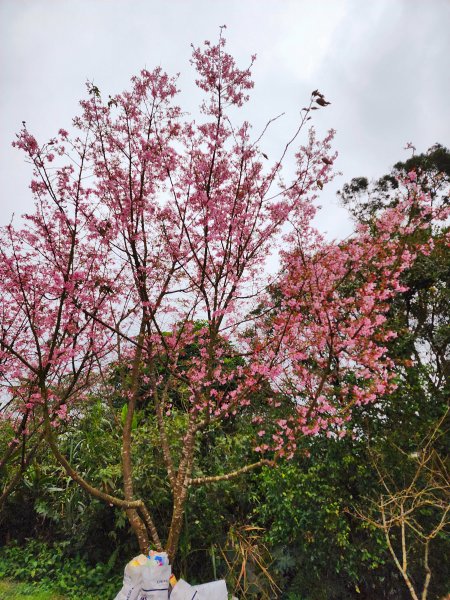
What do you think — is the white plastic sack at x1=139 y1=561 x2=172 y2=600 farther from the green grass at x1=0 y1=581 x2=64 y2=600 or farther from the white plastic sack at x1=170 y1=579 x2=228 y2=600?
the green grass at x1=0 y1=581 x2=64 y2=600

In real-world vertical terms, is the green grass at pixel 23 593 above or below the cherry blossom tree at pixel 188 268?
below

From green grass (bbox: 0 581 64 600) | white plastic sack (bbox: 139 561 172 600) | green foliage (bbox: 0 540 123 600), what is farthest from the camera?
green foliage (bbox: 0 540 123 600)

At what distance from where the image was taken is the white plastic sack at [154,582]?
10.3 ft

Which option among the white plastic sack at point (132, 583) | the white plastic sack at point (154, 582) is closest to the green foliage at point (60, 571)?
the white plastic sack at point (132, 583)

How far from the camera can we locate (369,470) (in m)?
4.46

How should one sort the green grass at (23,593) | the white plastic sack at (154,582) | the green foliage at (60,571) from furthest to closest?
the green foliage at (60,571)
the green grass at (23,593)
the white plastic sack at (154,582)

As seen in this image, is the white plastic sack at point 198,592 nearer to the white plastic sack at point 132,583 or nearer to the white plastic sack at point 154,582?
the white plastic sack at point 154,582

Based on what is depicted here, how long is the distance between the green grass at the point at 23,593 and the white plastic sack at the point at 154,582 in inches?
84.0

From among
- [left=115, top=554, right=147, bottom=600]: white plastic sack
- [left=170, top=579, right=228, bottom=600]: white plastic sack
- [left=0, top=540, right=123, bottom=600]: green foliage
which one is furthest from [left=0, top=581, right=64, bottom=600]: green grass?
[left=170, top=579, right=228, bottom=600]: white plastic sack

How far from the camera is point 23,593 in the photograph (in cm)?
457

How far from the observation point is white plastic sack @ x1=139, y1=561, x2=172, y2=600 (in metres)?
3.15

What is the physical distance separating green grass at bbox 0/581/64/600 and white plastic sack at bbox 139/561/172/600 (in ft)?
7.00

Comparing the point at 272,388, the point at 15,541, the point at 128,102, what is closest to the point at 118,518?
the point at 15,541

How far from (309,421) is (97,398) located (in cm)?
446
